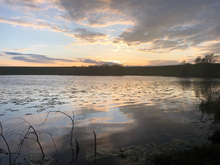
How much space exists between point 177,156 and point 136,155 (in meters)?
1.21

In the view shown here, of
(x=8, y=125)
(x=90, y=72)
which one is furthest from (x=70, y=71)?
(x=8, y=125)

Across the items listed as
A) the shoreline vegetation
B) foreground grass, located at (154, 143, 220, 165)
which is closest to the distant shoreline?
the shoreline vegetation

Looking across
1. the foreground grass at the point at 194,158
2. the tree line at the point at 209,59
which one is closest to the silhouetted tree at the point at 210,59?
the tree line at the point at 209,59

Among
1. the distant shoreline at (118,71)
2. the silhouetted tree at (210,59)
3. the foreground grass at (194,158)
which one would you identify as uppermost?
the silhouetted tree at (210,59)

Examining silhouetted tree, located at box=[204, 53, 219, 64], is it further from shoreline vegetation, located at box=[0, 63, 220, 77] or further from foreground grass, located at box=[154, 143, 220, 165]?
foreground grass, located at box=[154, 143, 220, 165]

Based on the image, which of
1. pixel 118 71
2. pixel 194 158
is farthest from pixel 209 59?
pixel 194 158

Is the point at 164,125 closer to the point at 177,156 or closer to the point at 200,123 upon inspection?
the point at 200,123

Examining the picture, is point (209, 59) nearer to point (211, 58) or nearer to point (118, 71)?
point (211, 58)

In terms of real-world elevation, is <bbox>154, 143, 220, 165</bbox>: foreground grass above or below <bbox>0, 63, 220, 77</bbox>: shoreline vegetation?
below

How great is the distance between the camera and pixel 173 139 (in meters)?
5.66

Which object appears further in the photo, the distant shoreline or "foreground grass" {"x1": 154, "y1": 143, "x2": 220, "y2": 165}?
the distant shoreline

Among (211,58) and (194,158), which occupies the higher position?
(211,58)

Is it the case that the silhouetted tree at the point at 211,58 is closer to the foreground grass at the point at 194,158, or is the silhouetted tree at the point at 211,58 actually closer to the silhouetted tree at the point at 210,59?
the silhouetted tree at the point at 210,59

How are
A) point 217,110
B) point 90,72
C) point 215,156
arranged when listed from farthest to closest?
point 90,72 < point 217,110 < point 215,156
